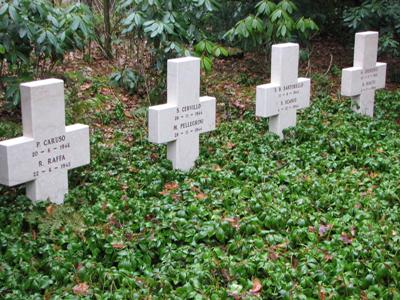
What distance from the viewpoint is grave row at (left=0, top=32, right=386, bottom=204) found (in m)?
5.28

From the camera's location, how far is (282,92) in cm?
748

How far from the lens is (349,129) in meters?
7.58

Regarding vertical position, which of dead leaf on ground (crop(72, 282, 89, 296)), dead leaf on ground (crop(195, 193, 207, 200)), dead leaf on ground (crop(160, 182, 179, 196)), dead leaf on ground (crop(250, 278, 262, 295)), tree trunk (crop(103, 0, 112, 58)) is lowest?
dead leaf on ground (crop(250, 278, 262, 295))

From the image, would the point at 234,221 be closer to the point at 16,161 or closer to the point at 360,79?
the point at 16,161

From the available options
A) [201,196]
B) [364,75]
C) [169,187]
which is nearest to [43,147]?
[169,187]

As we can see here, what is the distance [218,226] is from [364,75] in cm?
437

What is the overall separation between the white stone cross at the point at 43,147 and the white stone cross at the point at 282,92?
2316mm

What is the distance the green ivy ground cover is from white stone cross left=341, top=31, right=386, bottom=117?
54.3 inches

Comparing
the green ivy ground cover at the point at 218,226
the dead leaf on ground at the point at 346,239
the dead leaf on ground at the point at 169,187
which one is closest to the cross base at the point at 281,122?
the green ivy ground cover at the point at 218,226

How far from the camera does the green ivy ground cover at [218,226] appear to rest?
4.24 m

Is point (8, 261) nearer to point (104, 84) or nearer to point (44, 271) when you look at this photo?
point (44, 271)

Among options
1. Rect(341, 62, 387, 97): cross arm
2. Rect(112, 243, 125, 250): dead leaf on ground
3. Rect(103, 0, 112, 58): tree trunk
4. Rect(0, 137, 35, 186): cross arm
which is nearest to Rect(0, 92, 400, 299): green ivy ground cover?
Rect(112, 243, 125, 250): dead leaf on ground

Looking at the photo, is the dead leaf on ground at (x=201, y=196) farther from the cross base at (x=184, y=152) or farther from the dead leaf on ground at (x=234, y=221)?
the cross base at (x=184, y=152)

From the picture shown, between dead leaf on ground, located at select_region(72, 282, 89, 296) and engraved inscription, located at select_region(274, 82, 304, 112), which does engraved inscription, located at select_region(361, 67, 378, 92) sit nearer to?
engraved inscription, located at select_region(274, 82, 304, 112)
